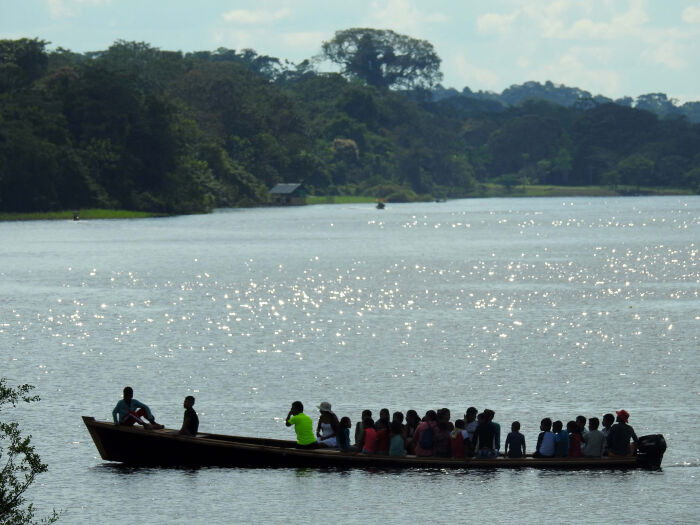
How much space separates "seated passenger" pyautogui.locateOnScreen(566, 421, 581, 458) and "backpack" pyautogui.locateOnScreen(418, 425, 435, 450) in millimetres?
3821

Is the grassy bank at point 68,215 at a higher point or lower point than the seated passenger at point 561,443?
higher

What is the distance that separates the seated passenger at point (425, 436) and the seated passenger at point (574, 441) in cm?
378

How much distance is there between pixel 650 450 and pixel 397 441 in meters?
7.03

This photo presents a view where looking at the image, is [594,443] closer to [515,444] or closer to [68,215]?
[515,444]

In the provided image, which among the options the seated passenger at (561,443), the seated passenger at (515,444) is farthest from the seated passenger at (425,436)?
the seated passenger at (561,443)

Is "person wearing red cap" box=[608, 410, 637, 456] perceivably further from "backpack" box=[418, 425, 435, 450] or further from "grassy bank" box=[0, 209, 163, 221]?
"grassy bank" box=[0, 209, 163, 221]

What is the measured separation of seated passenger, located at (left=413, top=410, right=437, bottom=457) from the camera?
3559cm

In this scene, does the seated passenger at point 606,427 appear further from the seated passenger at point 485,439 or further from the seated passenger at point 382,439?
the seated passenger at point 382,439

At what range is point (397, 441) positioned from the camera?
3566 centimetres

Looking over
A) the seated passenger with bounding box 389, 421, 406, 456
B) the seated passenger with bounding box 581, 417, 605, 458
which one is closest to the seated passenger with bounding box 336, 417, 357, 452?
the seated passenger with bounding box 389, 421, 406, 456

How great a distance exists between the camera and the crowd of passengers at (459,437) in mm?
35594

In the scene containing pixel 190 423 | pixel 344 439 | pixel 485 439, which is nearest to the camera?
→ pixel 485 439

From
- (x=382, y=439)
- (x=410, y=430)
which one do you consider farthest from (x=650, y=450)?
(x=382, y=439)

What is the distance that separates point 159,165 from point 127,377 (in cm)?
14068
